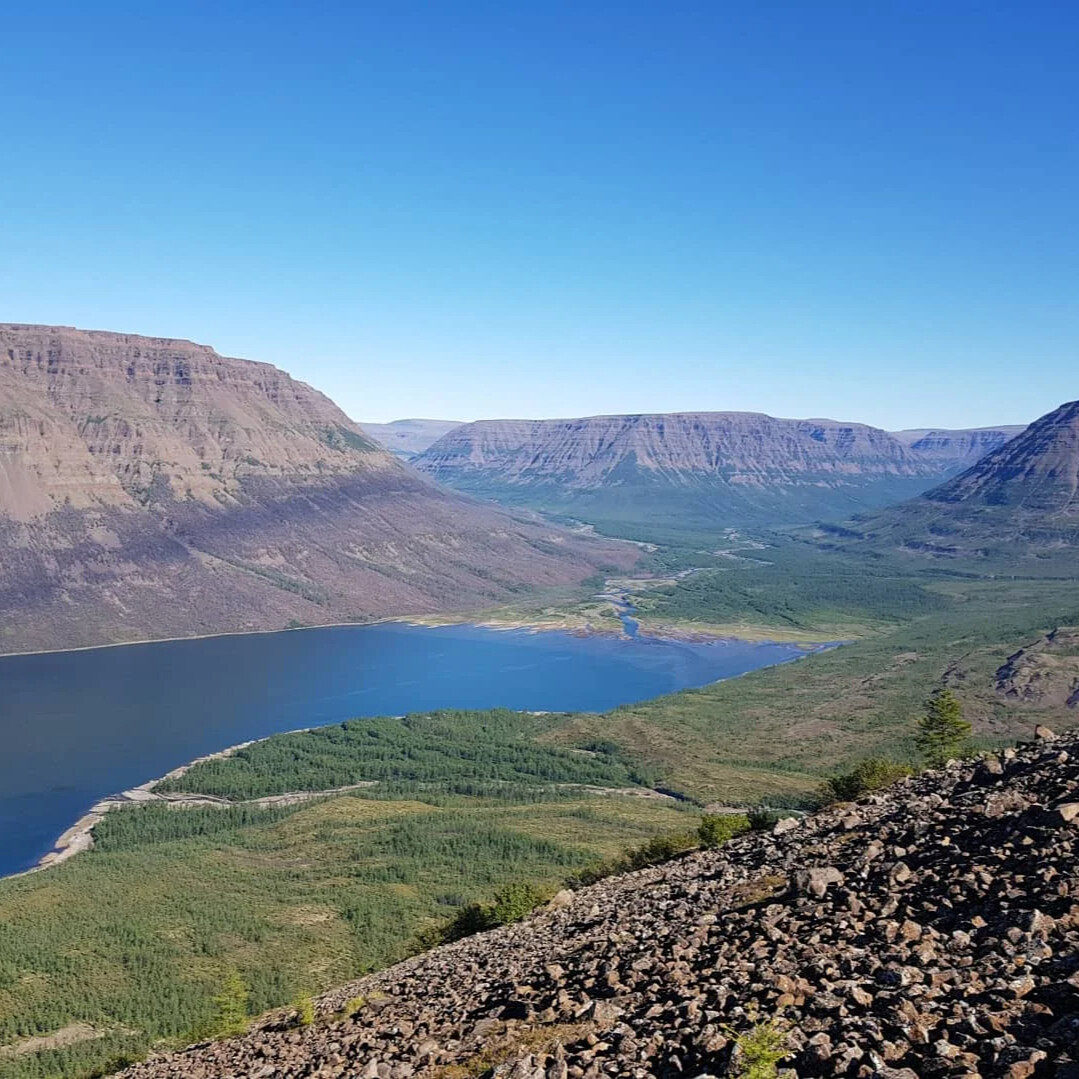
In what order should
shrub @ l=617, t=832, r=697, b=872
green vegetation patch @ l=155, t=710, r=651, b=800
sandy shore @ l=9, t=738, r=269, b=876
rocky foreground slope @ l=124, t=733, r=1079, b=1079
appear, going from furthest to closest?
green vegetation patch @ l=155, t=710, r=651, b=800 < sandy shore @ l=9, t=738, r=269, b=876 < shrub @ l=617, t=832, r=697, b=872 < rocky foreground slope @ l=124, t=733, r=1079, b=1079

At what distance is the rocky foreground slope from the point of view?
17.6m

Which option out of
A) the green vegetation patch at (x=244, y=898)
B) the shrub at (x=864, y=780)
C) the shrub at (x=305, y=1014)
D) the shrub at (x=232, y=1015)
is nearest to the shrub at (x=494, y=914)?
the green vegetation patch at (x=244, y=898)

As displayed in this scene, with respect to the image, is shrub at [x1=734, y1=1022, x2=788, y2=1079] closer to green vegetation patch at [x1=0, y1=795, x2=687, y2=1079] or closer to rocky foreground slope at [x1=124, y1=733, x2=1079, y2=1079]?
rocky foreground slope at [x1=124, y1=733, x2=1079, y2=1079]

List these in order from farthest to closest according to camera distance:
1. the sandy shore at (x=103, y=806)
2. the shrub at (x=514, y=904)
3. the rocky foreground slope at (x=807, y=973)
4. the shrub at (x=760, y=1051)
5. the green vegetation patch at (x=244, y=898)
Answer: the sandy shore at (x=103, y=806) < the green vegetation patch at (x=244, y=898) < the shrub at (x=514, y=904) < the rocky foreground slope at (x=807, y=973) < the shrub at (x=760, y=1051)

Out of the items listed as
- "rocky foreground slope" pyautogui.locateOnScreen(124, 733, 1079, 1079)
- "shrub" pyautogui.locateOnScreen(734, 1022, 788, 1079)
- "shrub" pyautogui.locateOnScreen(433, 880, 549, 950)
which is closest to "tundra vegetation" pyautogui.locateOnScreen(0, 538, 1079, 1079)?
"shrub" pyautogui.locateOnScreen(433, 880, 549, 950)

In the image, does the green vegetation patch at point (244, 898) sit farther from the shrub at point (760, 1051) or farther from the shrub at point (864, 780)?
the shrub at point (760, 1051)

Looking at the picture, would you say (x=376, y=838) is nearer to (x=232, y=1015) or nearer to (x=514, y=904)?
(x=514, y=904)

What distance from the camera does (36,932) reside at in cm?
8431

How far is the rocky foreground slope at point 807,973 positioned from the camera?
17625mm

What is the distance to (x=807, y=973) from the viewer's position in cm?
2158

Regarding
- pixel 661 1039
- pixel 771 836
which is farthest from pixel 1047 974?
pixel 771 836

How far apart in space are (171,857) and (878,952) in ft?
353

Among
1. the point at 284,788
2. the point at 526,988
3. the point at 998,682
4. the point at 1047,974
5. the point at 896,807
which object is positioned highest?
the point at 1047,974

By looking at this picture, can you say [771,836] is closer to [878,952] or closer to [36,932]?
[878,952]
